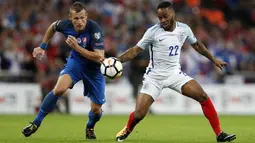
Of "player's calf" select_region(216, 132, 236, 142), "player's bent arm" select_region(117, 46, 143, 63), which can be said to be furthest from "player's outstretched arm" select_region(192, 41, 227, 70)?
"player's calf" select_region(216, 132, 236, 142)

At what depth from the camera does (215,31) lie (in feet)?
77.4

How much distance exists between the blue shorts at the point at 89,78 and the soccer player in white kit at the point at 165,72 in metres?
0.91

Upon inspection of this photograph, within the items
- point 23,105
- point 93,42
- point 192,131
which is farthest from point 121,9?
point 93,42

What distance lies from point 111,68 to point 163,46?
1.03 meters

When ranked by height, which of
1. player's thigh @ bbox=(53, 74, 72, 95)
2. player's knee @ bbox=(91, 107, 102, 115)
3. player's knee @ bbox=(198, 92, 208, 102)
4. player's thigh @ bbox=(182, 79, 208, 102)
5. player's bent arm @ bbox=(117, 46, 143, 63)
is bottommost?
player's knee @ bbox=(91, 107, 102, 115)

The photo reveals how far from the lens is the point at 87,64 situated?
10805mm

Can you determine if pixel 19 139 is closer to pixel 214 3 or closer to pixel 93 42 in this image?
pixel 93 42

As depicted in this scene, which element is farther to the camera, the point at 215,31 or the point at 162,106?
the point at 215,31

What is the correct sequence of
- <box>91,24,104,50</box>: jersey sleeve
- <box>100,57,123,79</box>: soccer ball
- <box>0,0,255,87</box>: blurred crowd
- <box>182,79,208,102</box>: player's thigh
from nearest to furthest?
<box>100,57,123,79</box>: soccer ball
<box>182,79,208,102</box>: player's thigh
<box>91,24,104,50</box>: jersey sleeve
<box>0,0,255,87</box>: blurred crowd

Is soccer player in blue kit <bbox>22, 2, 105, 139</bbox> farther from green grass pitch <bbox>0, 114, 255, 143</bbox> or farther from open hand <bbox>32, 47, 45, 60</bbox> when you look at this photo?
green grass pitch <bbox>0, 114, 255, 143</bbox>

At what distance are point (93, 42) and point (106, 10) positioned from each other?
43.0ft

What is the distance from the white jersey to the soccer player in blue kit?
0.82 meters

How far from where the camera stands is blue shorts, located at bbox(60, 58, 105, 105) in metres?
10.6

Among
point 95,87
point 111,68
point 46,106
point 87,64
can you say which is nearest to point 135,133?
point 95,87
